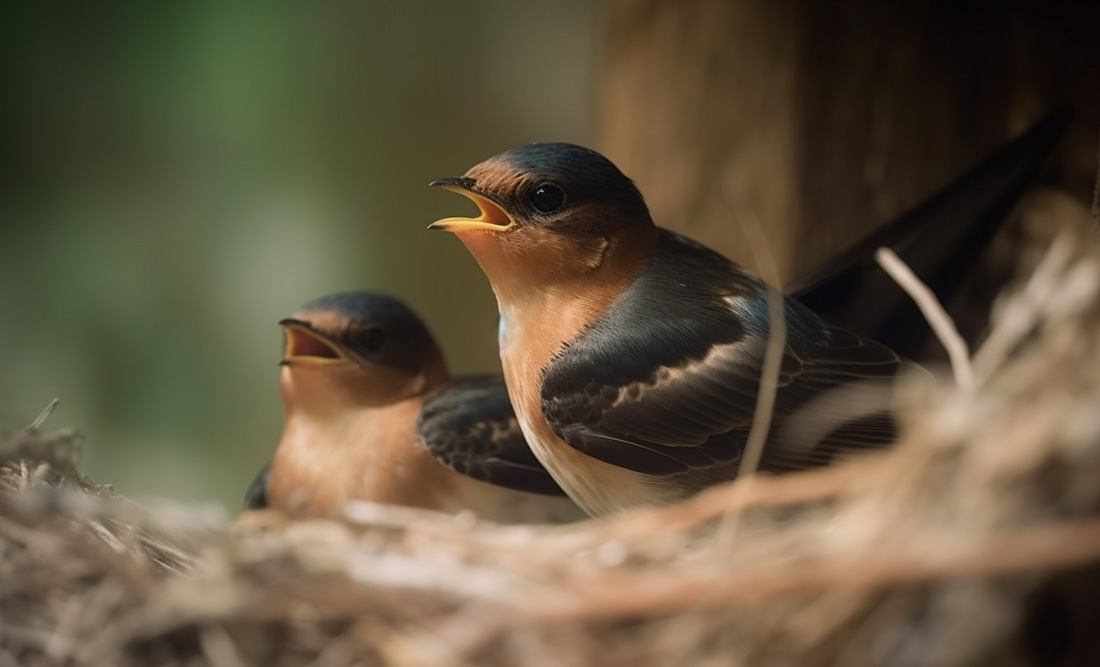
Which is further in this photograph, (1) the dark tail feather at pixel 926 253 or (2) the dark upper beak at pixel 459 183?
(1) the dark tail feather at pixel 926 253

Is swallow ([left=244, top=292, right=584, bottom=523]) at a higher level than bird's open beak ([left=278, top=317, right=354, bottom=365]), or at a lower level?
lower

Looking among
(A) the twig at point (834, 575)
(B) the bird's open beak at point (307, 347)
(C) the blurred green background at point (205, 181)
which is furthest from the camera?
(C) the blurred green background at point (205, 181)

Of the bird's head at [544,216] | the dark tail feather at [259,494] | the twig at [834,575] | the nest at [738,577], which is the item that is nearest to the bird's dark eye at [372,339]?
the dark tail feather at [259,494]

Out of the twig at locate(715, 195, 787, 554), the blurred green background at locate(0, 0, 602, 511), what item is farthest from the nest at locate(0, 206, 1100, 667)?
the blurred green background at locate(0, 0, 602, 511)

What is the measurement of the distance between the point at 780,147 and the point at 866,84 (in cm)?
16

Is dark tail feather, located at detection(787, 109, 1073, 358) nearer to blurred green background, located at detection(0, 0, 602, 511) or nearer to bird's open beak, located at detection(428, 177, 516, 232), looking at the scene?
bird's open beak, located at detection(428, 177, 516, 232)

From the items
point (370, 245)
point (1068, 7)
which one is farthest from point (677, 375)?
point (370, 245)

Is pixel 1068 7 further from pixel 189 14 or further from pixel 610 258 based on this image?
pixel 189 14

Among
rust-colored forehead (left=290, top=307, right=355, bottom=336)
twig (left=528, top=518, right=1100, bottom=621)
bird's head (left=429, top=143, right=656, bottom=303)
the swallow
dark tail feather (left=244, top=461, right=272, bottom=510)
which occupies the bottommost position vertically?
dark tail feather (left=244, top=461, right=272, bottom=510)

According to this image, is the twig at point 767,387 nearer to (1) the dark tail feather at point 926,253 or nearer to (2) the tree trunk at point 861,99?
(1) the dark tail feather at point 926,253

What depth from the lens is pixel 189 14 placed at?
2256 millimetres

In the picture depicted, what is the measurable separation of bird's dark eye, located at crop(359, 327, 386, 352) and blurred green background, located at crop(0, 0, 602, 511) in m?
0.62

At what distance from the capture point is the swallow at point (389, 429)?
142cm

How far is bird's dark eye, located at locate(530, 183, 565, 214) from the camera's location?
1149mm
